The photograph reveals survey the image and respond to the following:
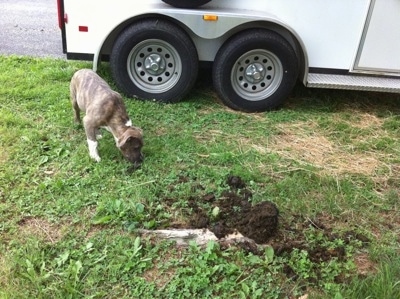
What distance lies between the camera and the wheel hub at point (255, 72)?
554cm

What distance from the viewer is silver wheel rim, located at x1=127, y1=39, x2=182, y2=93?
214 inches

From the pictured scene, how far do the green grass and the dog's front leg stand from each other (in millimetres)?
79

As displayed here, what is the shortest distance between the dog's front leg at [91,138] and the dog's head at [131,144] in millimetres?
285

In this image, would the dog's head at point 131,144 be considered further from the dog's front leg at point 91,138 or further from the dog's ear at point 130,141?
the dog's front leg at point 91,138

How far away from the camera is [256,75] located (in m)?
5.56

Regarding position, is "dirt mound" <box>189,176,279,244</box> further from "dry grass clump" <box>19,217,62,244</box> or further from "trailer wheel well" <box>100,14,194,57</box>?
"trailer wheel well" <box>100,14,194,57</box>

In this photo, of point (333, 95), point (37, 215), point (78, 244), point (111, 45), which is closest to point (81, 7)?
point (111, 45)

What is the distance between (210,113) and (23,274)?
305 centimetres

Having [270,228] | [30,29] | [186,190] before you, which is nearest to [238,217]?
[270,228]

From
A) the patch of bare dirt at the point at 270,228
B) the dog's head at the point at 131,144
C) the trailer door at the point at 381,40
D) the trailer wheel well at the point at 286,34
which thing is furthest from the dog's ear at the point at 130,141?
the trailer door at the point at 381,40

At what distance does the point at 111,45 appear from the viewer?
5570 millimetres

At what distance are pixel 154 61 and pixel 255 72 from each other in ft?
3.99

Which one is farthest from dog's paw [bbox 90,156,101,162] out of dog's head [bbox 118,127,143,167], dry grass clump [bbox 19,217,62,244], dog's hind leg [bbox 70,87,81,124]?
dry grass clump [bbox 19,217,62,244]

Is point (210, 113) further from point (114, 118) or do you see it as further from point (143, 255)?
point (143, 255)
